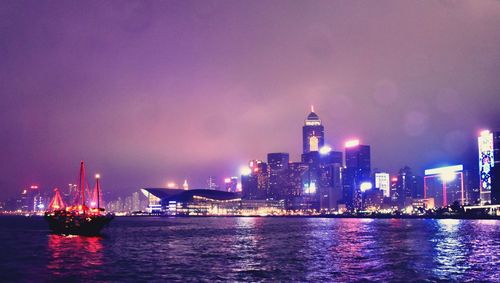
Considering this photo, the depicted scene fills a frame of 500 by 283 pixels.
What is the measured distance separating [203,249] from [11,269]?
29.9 metres

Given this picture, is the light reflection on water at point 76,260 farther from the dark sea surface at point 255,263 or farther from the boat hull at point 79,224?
the boat hull at point 79,224

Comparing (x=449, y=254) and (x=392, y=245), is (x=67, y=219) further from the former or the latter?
(x=449, y=254)

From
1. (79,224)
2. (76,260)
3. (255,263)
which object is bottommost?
(255,263)

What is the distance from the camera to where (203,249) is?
8169 cm

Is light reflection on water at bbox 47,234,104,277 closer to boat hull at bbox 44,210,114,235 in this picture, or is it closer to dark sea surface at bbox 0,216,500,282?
dark sea surface at bbox 0,216,500,282

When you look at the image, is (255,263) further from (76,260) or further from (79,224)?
(79,224)

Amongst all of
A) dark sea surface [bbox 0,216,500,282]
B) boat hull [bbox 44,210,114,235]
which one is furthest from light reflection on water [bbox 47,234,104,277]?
A: boat hull [bbox 44,210,114,235]

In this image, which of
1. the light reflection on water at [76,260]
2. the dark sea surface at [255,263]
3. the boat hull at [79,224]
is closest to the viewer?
the dark sea surface at [255,263]

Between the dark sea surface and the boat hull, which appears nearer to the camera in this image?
the dark sea surface

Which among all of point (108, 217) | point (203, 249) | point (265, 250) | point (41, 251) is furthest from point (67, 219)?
point (265, 250)

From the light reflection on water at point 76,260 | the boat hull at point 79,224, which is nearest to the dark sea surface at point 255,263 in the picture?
the light reflection on water at point 76,260

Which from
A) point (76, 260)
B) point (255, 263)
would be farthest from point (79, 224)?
point (255, 263)

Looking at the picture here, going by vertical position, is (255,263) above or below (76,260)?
below

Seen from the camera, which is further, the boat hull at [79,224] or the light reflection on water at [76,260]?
the boat hull at [79,224]
